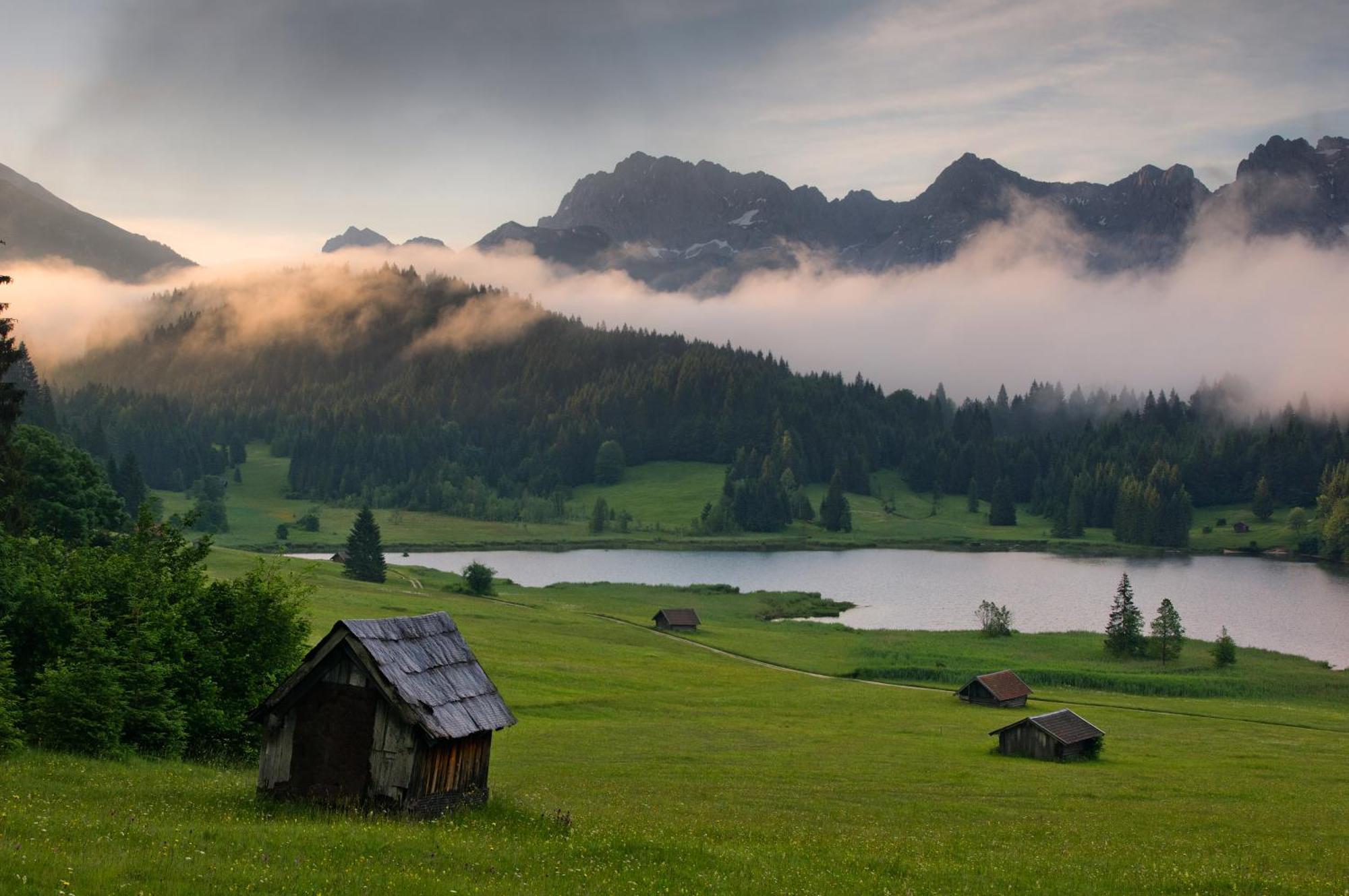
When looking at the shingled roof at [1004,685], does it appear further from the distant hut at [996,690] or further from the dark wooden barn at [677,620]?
the dark wooden barn at [677,620]

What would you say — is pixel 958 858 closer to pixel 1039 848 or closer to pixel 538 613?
pixel 1039 848

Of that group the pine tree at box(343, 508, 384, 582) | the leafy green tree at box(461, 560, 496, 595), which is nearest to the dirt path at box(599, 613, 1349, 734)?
the leafy green tree at box(461, 560, 496, 595)

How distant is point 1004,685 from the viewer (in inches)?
3157

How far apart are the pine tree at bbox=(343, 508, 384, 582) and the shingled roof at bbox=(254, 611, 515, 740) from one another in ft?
350

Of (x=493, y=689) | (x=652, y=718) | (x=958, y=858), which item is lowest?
(x=652, y=718)

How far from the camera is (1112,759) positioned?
193 feet

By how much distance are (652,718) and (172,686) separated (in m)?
31.2

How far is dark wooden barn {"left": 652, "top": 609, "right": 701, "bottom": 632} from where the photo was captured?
11250 centimetres

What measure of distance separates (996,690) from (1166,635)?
35.1m

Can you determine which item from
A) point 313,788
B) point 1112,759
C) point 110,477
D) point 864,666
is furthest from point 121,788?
point 110,477

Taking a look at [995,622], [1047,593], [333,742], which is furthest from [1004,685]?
[1047,593]

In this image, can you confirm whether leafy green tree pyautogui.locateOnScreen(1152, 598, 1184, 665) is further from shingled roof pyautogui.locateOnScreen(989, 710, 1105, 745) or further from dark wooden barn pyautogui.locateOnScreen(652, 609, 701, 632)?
shingled roof pyautogui.locateOnScreen(989, 710, 1105, 745)

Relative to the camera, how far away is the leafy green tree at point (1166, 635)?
4102 inches

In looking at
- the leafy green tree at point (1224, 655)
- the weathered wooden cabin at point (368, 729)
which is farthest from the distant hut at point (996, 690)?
the weathered wooden cabin at point (368, 729)
